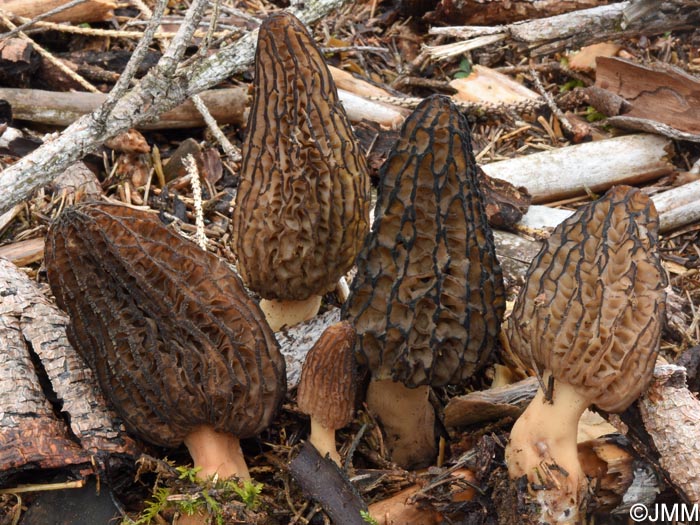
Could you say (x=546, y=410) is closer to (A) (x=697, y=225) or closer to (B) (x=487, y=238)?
(B) (x=487, y=238)

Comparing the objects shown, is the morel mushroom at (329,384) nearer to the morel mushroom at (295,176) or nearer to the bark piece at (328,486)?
the bark piece at (328,486)

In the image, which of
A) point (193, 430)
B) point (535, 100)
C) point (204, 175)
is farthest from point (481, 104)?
point (193, 430)

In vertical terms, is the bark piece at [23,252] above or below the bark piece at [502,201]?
above

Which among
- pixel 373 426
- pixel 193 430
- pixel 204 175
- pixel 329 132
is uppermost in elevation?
pixel 329 132

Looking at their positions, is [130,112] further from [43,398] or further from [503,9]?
[503,9]

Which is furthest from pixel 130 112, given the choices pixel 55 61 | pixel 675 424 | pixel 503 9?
pixel 503 9

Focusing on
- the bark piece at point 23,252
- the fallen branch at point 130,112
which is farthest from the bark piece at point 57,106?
the bark piece at point 23,252
